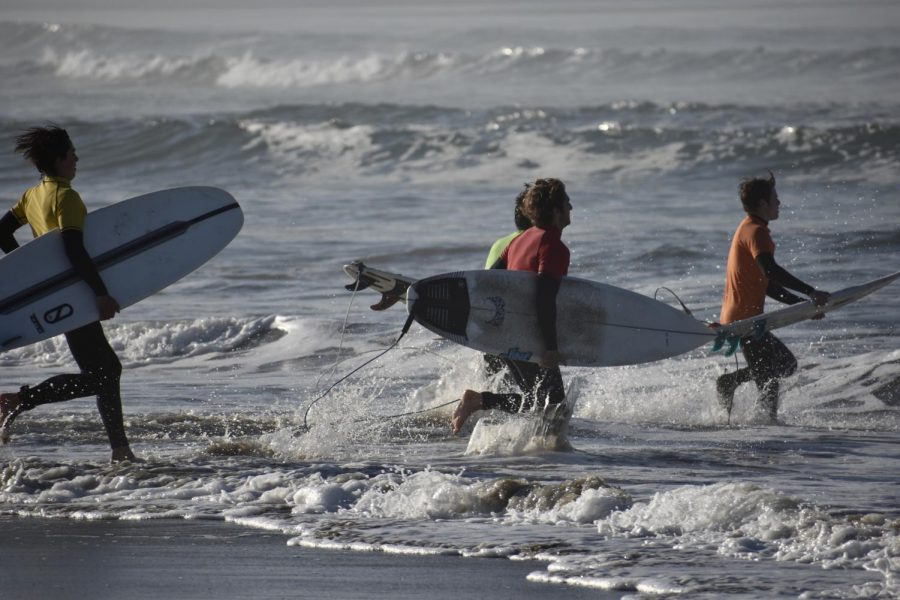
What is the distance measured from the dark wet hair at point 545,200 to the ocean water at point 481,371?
3.05 ft

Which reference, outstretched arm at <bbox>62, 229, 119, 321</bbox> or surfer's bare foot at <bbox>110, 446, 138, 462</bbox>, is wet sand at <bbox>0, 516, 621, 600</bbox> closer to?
surfer's bare foot at <bbox>110, 446, 138, 462</bbox>

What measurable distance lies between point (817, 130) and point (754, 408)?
17706 millimetres

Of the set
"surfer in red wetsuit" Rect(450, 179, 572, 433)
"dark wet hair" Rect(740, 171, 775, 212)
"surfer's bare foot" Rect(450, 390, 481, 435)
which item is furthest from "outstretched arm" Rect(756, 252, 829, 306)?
"surfer's bare foot" Rect(450, 390, 481, 435)

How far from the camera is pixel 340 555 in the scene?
15.2 feet

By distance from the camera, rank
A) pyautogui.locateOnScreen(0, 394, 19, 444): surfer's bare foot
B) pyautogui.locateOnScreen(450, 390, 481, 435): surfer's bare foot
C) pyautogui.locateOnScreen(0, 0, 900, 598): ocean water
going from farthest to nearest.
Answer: pyautogui.locateOnScreen(450, 390, 481, 435): surfer's bare foot
pyautogui.locateOnScreen(0, 394, 19, 444): surfer's bare foot
pyautogui.locateOnScreen(0, 0, 900, 598): ocean water

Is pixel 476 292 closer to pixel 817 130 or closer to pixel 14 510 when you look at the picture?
pixel 14 510

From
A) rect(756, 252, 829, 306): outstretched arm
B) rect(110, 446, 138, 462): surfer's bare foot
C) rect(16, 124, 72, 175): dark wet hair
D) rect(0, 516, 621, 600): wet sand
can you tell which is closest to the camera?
rect(0, 516, 621, 600): wet sand

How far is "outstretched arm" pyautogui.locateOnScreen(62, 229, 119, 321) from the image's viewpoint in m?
5.61

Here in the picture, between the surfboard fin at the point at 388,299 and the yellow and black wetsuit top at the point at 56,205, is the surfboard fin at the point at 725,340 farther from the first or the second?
the yellow and black wetsuit top at the point at 56,205

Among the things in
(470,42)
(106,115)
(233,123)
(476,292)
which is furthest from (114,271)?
(470,42)

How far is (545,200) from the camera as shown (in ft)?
19.5

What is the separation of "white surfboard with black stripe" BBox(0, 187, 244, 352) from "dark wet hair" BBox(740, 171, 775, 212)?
2692 millimetres

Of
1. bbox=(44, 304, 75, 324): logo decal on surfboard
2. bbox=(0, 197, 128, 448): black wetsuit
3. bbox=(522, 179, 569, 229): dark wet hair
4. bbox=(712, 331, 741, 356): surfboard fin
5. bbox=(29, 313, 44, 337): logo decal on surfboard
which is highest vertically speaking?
bbox=(522, 179, 569, 229): dark wet hair

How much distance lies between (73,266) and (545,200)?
2155 millimetres
